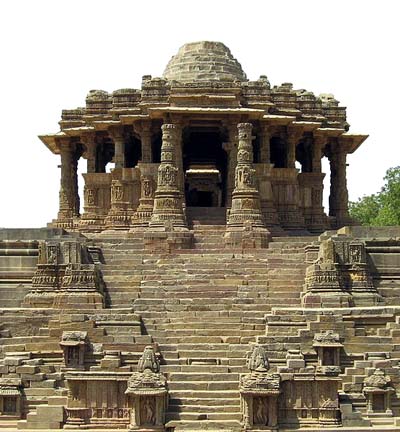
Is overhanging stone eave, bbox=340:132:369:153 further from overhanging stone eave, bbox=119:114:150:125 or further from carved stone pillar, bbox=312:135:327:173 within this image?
overhanging stone eave, bbox=119:114:150:125

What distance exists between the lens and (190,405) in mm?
19891

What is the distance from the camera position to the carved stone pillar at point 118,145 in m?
30.9

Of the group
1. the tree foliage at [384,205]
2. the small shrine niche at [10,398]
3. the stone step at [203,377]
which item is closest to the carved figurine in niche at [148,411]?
the stone step at [203,377]

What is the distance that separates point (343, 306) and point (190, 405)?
15.1 feet

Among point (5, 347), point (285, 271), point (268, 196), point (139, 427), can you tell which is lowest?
point (139, 427)

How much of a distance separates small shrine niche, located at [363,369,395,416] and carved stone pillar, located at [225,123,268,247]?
7.49 metres

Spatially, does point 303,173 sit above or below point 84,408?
above

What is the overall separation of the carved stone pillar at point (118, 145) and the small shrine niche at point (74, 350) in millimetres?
10776

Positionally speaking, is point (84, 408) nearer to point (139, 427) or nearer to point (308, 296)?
point (139, 427)

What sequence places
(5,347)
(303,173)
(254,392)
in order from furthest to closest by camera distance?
(303,173)
(5,347)
(254,392)

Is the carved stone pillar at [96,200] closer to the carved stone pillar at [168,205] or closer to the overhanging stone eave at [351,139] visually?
the carved stone pillar at [168,205]

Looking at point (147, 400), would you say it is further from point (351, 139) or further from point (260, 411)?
point (351, 139)

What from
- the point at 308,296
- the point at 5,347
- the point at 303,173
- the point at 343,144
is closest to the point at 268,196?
the point at 303,173

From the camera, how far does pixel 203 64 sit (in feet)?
105
